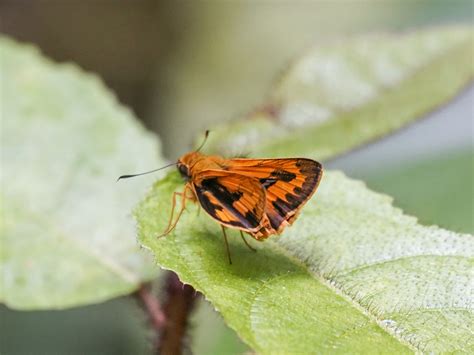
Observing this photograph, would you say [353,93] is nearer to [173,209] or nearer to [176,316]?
[173,209]

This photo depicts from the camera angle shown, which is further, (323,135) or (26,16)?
(26,16)

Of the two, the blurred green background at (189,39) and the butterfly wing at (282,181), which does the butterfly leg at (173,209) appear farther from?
the blurred green background at (189,39)

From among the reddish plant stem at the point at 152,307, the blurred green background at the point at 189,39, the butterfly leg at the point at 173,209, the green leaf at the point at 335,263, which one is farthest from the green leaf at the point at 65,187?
the blurred green background at the point at 189,39

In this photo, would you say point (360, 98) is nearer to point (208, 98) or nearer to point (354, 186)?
point (354, 186)

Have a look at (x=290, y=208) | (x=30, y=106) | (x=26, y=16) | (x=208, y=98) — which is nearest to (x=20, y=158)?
(x=30, y=106)

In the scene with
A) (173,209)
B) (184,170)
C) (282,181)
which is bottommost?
(173,209)

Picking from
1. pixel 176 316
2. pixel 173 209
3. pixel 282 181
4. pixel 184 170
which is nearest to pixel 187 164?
pixel 184 170
